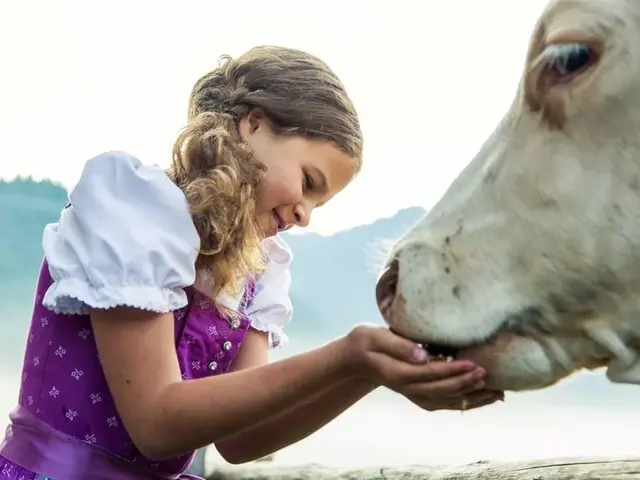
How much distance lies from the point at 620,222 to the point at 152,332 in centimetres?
43

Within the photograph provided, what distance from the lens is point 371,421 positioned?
2.22 meters

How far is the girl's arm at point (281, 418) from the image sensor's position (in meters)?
0.94

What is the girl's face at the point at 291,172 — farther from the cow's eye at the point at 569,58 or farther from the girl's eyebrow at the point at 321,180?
the cow's eye at the point at 569,58

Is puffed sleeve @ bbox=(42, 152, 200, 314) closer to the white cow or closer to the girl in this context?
the girl

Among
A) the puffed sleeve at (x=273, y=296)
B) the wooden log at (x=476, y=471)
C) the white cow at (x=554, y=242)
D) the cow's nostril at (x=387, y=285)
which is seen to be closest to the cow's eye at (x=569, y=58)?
the white cow at (x=554, y=242)

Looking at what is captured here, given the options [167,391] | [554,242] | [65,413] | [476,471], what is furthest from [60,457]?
[476,471]

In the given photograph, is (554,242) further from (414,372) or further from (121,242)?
(121,242)

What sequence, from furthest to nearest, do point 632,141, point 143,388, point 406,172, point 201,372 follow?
point 406,172
point 201,372
point 143,388
point 632,141

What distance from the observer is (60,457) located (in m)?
0.91

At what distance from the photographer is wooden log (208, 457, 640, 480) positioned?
132cm

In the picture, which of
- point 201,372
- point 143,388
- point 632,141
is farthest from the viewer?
point 201,372

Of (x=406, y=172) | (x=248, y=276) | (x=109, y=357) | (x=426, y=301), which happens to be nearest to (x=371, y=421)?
(x=406, y=172)

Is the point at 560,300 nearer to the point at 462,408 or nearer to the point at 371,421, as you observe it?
the point at 462,408

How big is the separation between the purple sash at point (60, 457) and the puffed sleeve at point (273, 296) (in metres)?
0.25
